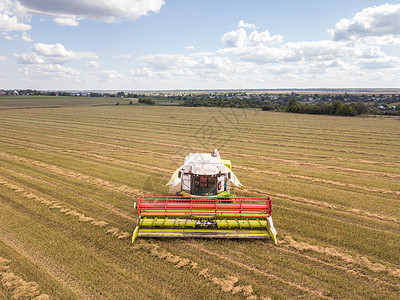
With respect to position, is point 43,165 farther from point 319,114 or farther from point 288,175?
point 319,114

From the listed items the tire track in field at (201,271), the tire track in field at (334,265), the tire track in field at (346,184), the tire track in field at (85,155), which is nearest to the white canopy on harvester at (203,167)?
the tire track in field at (201,271)

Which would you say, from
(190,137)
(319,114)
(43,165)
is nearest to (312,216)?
(43,165)

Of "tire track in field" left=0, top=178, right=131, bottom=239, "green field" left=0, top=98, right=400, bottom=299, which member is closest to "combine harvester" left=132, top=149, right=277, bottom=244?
"green field" left=0, top=98, right=400, bottom=299

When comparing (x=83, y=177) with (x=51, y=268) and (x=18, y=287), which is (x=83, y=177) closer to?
(x=51, y=268)

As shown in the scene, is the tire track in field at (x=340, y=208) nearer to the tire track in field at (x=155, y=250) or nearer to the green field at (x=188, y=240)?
the green field at (x=188, y=240)

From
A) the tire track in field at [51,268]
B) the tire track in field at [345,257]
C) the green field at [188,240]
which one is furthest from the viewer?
the tire track in field at [345,257]
